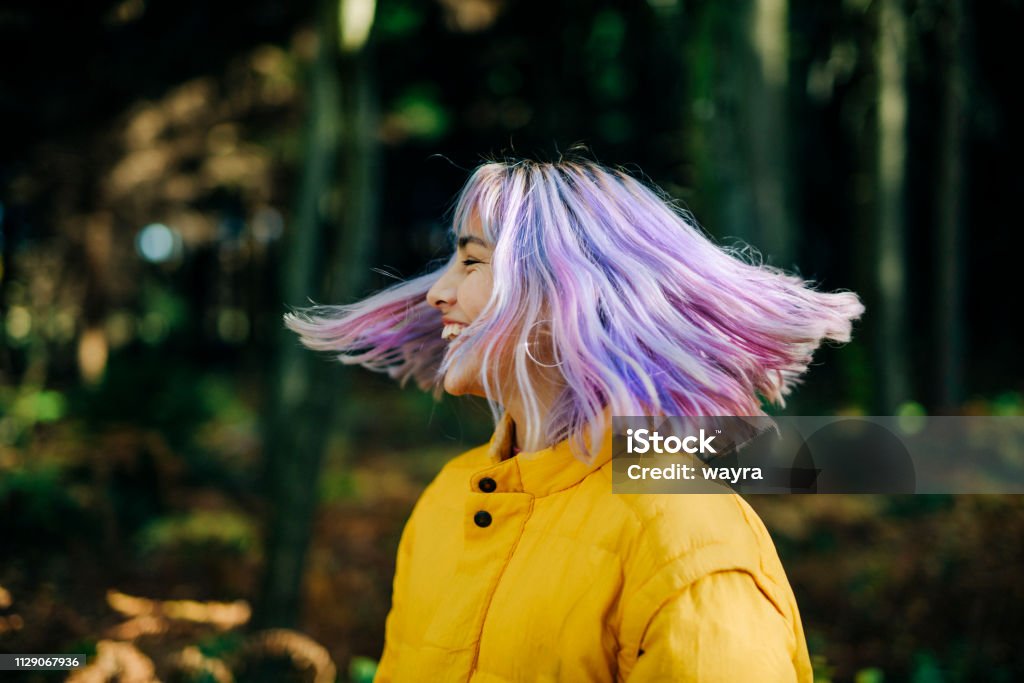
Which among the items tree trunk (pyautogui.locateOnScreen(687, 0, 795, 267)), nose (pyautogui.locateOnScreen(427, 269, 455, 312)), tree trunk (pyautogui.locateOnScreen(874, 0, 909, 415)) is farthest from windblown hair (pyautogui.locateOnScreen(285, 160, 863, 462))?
tree trunk (pyautogui.locateOnScreen(874, 0, 909, 415))

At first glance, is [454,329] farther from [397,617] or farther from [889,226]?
[889,226]

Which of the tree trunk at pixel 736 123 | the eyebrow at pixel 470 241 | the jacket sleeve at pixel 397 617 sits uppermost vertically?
the tree trunk at pixel 736 123

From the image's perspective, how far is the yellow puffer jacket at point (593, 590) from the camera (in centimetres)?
142

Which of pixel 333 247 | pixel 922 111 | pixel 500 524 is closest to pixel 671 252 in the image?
pixel 500 524

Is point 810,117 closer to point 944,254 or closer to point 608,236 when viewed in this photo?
point 944,254

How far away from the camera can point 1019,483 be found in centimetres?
630

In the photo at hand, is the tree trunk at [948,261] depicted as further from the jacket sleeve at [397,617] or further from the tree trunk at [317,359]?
the jacket sleeve at [397,617]

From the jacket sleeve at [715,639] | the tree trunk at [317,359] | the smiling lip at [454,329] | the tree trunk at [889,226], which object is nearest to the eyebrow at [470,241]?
the smiling lip at [454,329]

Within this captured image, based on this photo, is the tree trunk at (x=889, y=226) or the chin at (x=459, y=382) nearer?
the chin at (x=459, y=382)

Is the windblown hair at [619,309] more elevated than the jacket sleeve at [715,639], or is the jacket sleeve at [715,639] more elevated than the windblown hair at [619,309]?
the windblown hair at [619,309]

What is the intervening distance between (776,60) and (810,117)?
26.2 ft

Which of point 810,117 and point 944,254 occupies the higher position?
point 810,117

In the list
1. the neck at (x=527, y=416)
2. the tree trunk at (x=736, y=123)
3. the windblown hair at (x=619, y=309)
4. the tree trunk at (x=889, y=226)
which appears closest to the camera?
the windblown hair at (x=619, y=309)

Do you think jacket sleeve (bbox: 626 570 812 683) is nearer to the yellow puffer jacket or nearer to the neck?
the yellow puffer jacket
